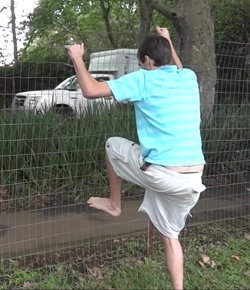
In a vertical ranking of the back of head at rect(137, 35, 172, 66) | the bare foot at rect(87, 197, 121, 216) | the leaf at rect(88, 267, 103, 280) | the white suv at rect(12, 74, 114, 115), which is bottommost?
the leaf at rect(88, 267, 103, 280)

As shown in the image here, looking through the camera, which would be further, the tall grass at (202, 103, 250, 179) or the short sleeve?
the tall grass at (202, 103, 250, 179)

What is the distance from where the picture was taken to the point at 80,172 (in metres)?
5.90

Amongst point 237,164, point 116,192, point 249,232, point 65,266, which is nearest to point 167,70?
point 116,192

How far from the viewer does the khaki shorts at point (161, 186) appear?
3400 millimetres

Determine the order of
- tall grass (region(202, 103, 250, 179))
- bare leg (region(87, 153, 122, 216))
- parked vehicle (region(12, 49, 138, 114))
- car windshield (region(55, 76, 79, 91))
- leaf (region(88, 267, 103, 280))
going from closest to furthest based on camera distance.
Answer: bare leg (region(87, 153, 122, 216))
leaf (region(88, 267, 103, 280))
car windshield (region(55, 76, 79, 91))
parked vehicle (region(12, 49, 138, 114))
tall grass (region(202, 103, 250, 179))

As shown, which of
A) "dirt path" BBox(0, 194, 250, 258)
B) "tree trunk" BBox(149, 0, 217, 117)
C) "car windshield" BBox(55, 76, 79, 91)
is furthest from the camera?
"tree trunk" BBox(149, 0, 217, 117)

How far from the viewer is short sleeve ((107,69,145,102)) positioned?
10.7 feet

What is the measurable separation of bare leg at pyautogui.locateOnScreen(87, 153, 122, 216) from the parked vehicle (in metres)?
1.26

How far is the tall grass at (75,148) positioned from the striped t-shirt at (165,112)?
1.97 meters

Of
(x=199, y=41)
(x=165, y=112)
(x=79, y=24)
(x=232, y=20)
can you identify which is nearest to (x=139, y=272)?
(x=165, y=112)

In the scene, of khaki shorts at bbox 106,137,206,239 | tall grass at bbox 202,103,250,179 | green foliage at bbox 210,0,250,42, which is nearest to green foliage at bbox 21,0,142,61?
green foliage at bbox 210,0,250,42

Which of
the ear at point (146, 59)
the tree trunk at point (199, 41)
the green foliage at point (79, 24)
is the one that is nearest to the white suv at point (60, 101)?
the tree trunk at point (199, 41)

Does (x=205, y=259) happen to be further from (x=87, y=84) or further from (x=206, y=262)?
(x=87, y=84)

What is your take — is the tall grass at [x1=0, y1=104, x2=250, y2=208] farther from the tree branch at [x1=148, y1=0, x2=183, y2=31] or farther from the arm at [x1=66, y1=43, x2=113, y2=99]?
the arm at [x1=66, y1=43, x2=113, y2=99]
